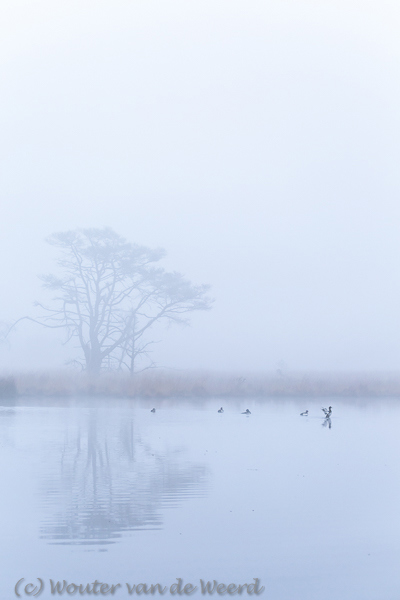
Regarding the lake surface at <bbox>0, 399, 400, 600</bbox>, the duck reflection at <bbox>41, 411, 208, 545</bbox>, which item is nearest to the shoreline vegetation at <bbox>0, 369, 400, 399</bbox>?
the lake surface at <bbox>0, 399, 400, 600</bbox>

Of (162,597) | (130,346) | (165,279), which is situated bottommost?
(162,597)

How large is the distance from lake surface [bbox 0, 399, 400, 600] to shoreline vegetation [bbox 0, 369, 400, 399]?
10490 millimetres

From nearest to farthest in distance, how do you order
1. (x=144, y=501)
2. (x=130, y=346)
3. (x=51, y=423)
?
(x=144, y=501) < (x=51, y=423) < (x=130, y=346)

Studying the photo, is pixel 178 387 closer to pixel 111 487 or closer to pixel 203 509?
pixel 111 487

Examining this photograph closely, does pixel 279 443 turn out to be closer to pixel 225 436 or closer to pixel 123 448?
pixel 225 436

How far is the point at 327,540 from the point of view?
6383 millimetres

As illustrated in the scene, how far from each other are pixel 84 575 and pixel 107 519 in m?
1.55

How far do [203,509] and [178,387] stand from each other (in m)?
18.4

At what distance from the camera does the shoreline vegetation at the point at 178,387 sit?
2495 centimetres

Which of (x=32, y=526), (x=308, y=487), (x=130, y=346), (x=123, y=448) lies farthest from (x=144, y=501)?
(x=130, y=346)

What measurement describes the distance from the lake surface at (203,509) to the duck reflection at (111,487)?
0.06ft

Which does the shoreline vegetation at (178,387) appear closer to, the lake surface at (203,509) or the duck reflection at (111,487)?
the lake surface at (203,509)

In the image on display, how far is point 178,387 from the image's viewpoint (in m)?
25.8

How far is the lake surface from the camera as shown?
545cm
